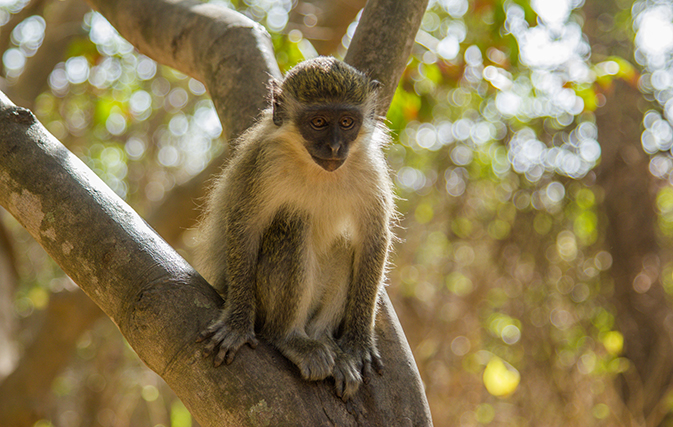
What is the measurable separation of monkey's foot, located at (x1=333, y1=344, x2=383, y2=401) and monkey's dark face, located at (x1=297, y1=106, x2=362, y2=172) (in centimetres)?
98

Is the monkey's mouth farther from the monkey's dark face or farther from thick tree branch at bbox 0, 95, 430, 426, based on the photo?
thick tree branch at bbox 0, 95, 430, 426

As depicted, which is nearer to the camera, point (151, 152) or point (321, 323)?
point (321, 323)

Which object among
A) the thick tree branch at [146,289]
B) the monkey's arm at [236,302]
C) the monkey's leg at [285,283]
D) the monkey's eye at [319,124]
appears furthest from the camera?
the monkey's eye at [319,124]

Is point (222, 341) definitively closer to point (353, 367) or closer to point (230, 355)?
point (230, 355)

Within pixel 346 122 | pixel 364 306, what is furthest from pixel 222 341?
pixel 346 122

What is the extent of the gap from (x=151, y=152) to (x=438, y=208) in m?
6.30

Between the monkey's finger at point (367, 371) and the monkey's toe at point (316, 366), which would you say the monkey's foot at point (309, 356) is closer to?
the monkey's toe at point (316, 366)

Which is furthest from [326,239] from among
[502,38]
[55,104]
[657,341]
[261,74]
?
[55,104]

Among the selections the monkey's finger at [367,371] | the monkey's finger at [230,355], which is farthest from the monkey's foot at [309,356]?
the monkey's finger at [230,355]

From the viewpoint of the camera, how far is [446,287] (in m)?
8.38

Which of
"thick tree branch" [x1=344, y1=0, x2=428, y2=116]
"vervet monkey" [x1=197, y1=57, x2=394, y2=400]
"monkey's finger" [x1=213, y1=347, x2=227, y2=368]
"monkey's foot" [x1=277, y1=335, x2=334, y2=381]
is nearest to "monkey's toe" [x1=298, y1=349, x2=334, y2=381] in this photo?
"monkey's foot" [x1=277, y1=335, x2=334, y2=381]

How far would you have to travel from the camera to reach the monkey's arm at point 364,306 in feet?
8.43

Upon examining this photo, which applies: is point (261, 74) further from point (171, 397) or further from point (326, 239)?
point (171, 397)

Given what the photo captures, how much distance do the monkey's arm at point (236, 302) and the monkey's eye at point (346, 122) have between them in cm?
74
